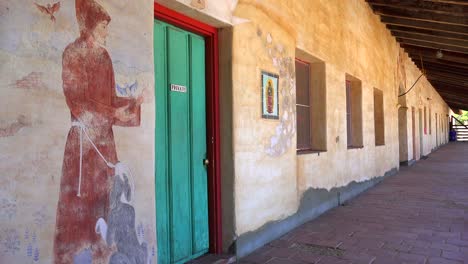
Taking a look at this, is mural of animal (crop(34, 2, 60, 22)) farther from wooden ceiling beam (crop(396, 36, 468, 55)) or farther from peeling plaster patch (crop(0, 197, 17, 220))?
wooden ceiling beam (crop(396, 36, 468, 55))

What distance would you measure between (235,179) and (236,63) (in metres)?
1.16

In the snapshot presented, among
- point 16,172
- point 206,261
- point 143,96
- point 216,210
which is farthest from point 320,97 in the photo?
point 16,172

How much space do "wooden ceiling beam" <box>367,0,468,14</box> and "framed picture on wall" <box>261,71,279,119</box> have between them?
523 centimetres

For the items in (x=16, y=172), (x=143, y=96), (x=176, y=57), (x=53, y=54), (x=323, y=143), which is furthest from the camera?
(x=323, y=143)

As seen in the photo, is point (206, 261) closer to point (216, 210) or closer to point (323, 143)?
point (216, 210)

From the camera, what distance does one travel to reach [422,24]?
32.1 ft

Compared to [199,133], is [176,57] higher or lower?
higher

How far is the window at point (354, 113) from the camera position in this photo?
27.6 feet

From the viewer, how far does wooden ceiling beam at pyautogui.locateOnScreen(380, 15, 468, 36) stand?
9250 mm

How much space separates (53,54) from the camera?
85.4 inches

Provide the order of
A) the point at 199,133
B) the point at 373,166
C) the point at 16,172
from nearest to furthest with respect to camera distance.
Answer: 1. the point at 16,172
2. the point at 199,133
3. the point at 373,166

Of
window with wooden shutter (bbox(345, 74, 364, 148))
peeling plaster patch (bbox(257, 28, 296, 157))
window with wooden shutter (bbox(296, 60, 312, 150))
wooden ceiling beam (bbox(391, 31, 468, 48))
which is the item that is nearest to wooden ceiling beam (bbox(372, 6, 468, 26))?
wooden ceiling beam (bbox(391, 31, 468, 48))

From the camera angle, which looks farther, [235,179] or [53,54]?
[235,179]

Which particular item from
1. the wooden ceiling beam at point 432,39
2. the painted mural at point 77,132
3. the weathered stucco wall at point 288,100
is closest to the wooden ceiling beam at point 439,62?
the wooden ceiling beam at point 432,39
